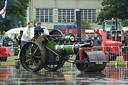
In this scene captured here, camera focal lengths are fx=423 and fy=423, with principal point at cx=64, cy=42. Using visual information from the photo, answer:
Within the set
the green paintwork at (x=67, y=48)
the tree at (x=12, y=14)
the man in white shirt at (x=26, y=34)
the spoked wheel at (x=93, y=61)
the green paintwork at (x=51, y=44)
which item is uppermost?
the tree at (x=12, y=14)

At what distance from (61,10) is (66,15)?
1463 millimetres

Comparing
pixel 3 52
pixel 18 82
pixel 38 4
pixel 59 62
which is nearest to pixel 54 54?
pixel 59 62

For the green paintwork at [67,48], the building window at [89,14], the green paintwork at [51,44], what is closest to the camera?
the green paintwork at [67,48]

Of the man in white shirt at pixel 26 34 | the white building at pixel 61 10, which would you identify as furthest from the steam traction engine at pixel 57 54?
the white building at pixel 61 10

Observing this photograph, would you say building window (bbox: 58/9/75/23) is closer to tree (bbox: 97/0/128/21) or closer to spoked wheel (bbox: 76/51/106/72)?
tree (bbox: 97/0/128/21)

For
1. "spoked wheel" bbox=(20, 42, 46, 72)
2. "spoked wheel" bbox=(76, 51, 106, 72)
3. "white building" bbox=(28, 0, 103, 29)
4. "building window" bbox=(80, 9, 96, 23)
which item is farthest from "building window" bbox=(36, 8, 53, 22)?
"spoked wheel" bbox=(76, 51, 106, 72)

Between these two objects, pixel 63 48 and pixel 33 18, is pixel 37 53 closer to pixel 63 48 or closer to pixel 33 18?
pixel 63 48

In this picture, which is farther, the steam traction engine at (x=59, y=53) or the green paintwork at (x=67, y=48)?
the green paintwork at (x=67, y=48)

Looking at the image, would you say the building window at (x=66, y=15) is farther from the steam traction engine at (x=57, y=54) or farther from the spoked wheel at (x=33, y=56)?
the steam traction engine at (x=57, y=54)

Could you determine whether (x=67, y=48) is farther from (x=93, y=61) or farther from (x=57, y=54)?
(x=93, y=61)

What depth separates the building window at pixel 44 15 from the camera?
8488 cm

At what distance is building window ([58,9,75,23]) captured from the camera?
84331 millimetres

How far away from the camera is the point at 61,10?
84.6m

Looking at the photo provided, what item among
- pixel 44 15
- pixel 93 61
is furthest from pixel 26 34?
pixel 44 15
